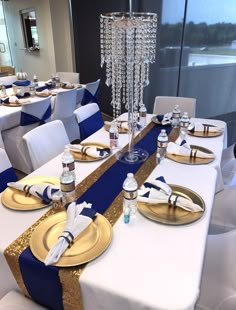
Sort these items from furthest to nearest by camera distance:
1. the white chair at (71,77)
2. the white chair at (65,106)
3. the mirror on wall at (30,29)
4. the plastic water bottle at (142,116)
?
the mirror on wall at (30,29)
the white chair at (71,77)
the white chair at (65,106)
the plastic water bottle at (142,116)

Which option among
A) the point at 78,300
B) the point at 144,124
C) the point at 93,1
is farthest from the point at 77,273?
the point at 93,1

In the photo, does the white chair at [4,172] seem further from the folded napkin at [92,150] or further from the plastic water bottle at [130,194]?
the plastic water bottle at [130,194]

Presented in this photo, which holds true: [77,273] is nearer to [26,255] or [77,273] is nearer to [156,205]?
[26,255]

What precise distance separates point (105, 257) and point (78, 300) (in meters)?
0.15

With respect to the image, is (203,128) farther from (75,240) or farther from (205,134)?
(75,240)

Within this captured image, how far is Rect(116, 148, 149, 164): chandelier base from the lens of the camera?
143 centimetres

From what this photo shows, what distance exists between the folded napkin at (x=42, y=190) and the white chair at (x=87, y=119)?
0.88 m

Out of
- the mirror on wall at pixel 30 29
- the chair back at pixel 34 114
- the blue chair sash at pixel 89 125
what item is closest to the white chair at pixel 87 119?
the blue chair sash at pixel 89 125

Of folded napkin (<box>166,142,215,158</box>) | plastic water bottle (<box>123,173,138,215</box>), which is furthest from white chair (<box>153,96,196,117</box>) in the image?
plastic water bottle (<box>123,173,138,215</box>)

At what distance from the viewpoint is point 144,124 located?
1964 millimetres

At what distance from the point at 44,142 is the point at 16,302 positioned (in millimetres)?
924

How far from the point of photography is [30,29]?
→ 5.31 m

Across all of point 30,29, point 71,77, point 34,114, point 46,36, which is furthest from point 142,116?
point 30,29

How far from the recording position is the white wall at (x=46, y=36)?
14.9 feet
